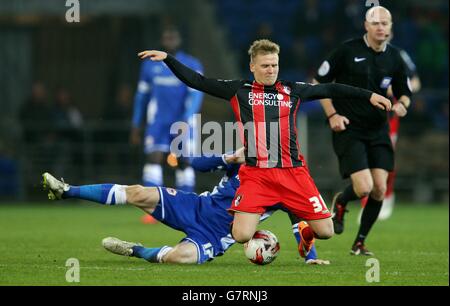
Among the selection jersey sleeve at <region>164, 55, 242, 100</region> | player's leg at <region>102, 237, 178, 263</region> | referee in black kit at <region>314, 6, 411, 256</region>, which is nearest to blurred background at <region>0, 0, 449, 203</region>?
referee in black kit at <region>314, 6, 411, 256</region>

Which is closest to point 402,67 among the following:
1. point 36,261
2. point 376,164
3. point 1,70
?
point 376,164

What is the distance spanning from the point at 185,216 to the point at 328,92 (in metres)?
1.54

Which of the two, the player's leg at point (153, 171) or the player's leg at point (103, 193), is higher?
the player's leg at point (103, 193)

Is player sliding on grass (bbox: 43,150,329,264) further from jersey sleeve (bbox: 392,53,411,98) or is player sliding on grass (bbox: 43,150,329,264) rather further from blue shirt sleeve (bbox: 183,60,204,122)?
blue shirt sleeve (bbox: 183,60,204,122)

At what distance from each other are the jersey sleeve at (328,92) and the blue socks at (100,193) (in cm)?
163

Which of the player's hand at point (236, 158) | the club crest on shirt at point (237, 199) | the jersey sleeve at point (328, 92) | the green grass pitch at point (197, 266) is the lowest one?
the green grass pitch at point (197, 266)

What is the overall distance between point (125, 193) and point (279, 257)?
5.99 ft

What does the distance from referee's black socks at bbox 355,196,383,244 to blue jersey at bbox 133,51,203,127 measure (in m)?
4.56

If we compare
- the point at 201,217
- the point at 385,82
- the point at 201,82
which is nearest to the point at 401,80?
the point at 385,82

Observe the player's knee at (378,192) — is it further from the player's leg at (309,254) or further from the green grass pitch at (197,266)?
the player's leg at (309,254)

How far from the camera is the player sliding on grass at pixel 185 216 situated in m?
8.57

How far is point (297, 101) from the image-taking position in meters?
8.70

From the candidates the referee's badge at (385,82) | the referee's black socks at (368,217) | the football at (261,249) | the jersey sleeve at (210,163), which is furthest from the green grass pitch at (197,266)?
the referee's badge at (385,82)

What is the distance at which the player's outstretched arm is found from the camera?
8461mm
